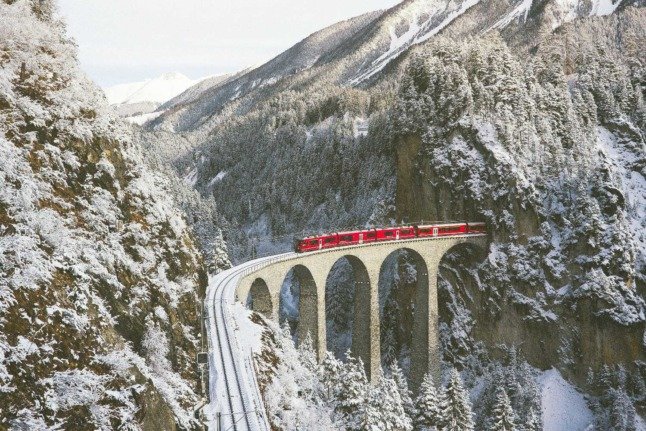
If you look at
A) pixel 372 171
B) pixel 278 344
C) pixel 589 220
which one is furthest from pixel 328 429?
pixel 372 171

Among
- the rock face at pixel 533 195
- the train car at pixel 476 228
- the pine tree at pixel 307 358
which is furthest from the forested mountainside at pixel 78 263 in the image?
the rock face at pixel 533 195

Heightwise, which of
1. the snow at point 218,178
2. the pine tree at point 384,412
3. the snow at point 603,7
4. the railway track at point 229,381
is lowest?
the pine tree at point 384,412

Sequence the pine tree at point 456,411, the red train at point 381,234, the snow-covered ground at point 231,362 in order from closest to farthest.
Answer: the snow-covered ground at point 231,362
the pine tree at point 456,411
the red train at point 381,234

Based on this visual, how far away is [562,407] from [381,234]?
1164 inches

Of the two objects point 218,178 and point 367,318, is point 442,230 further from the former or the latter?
point 218,178

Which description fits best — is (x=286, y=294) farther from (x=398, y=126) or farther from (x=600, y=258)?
(x=600, y=258)

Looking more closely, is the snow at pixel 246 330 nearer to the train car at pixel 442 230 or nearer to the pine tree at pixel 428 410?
the pine tree at pixel 428 410

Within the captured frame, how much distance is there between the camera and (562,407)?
184 ft

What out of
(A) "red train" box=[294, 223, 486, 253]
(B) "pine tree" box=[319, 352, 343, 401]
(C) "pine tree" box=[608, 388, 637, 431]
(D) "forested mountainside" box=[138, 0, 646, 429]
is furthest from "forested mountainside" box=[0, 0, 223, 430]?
(C) "pine tree" box=[608, 388, 637, 431]

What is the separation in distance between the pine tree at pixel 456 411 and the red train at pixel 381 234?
1775 cm

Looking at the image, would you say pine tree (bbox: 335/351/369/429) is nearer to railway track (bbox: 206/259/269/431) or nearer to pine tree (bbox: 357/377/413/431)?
pine tree (bbox: 357/377/413/431)

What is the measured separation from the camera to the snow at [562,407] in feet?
179

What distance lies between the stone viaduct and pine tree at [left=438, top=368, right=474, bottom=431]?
14362 millimetres

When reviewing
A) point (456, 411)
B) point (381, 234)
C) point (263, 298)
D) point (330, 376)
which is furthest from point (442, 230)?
point (330, 376)
